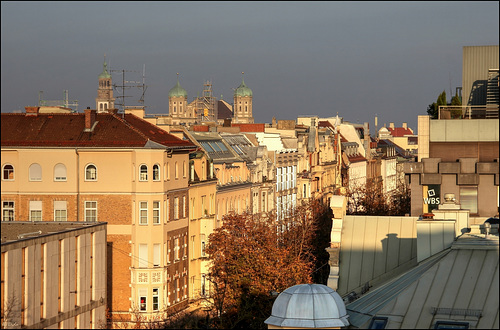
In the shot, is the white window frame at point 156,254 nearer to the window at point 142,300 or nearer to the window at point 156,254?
the window at point 156,254

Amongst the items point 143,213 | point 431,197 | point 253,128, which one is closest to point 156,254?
point 143,213

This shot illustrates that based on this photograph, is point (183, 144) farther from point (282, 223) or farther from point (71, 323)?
point (71, 323)

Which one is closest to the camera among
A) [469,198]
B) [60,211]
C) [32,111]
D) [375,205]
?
[469,198]

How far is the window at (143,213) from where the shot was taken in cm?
8406

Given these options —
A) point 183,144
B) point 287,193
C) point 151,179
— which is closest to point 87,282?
point 151,179

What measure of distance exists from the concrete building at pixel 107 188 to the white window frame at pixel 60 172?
2.5 inches

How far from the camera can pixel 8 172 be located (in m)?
83.4

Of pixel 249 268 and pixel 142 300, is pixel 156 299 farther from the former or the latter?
pixel 249 268

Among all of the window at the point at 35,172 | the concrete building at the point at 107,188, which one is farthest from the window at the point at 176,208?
the window at the point at 35,172

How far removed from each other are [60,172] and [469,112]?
Result: 1009 inches

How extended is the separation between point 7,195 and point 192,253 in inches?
552

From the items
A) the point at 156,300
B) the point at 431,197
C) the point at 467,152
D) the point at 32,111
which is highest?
the point at 32,111

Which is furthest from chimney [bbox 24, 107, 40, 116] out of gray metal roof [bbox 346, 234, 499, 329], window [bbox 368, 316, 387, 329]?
window [bbox 368, 316, 387, 329]

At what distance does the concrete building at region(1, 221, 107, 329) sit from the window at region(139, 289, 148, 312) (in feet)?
47.0
